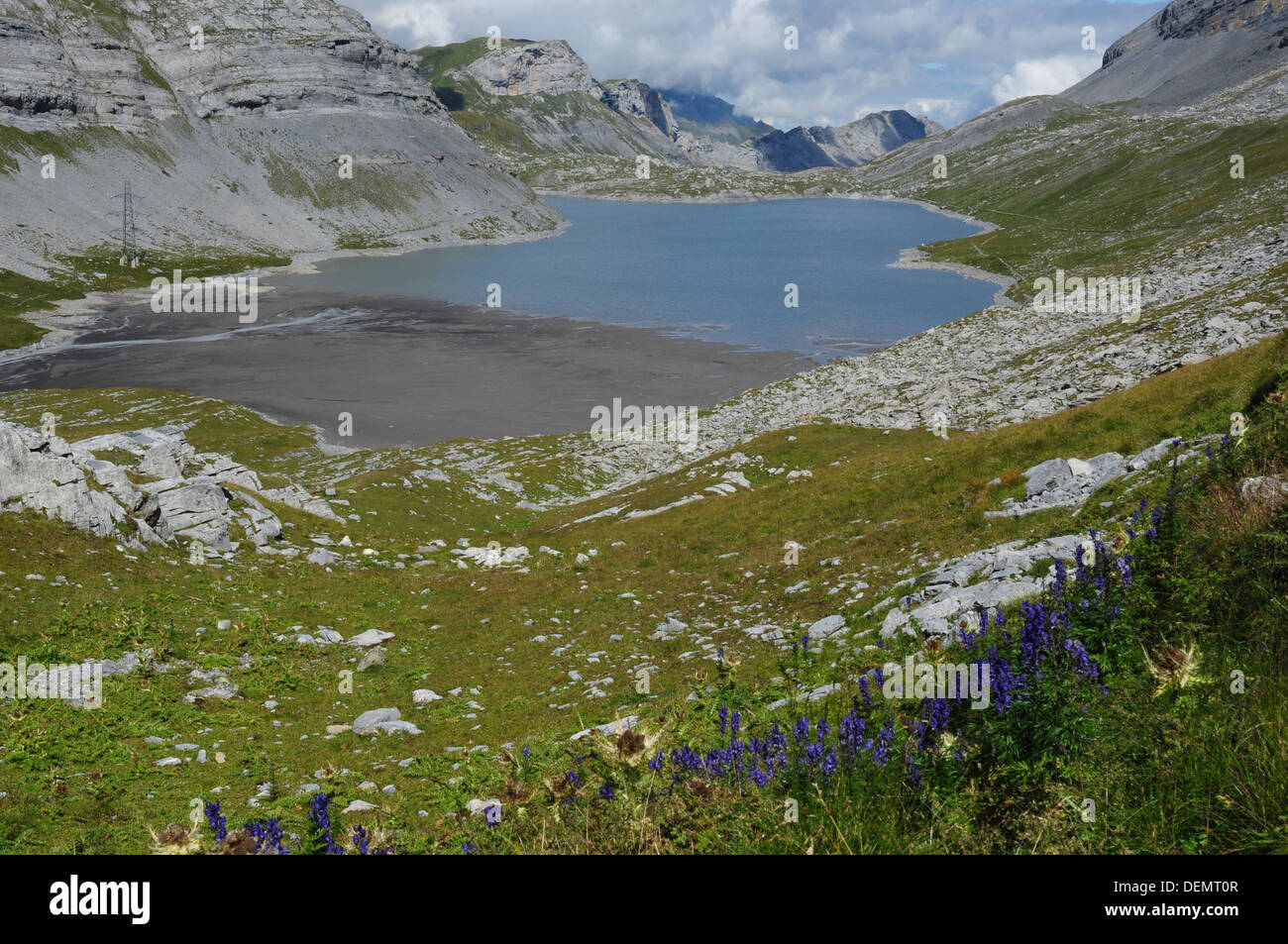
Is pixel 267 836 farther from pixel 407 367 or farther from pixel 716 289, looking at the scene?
pixel 716 289

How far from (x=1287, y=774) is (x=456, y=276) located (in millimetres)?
176022

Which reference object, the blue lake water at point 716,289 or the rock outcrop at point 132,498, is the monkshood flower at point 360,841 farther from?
the blue lake water at point 716,289

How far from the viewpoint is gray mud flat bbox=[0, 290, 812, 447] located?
79.4 metres

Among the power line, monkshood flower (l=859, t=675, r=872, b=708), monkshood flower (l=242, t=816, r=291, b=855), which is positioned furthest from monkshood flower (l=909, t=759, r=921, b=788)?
the power line

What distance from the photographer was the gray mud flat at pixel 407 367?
261 ft

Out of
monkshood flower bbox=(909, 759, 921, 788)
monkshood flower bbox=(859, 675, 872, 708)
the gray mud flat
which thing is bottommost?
monkshood flower bbox=(909, 759, 921, 788)

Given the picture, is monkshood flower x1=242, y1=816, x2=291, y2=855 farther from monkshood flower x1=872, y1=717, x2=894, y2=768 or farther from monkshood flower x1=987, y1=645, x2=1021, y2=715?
monkshood flower x1=987, y1=645, x2=1021, y2=715

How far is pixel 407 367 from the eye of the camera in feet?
320

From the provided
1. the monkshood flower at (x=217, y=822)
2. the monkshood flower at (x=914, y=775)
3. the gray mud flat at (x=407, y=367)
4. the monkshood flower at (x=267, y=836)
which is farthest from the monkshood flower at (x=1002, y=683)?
the gray mud flat at (x=407, y=367)

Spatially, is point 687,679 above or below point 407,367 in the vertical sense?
below

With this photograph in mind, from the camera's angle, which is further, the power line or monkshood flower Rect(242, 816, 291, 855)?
the power line

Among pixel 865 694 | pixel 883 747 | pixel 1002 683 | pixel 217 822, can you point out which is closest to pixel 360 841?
pixel 217 822

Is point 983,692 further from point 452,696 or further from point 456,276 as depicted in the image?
point 456,276

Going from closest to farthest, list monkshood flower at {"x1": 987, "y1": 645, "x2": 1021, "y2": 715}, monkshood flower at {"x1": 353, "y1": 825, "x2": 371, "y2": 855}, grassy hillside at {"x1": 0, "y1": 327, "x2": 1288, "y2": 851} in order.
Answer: grassy hillside at {"x1": 0, "y1": 327, "x2": 1288, "y2": 851} → monkshood flower at {"x1": 353, "y1": 825, "x2": 371, "y2": 855} → monkshood flower at {"x1": 987, "y1": 645, "x2": 1021, "y2": 715}
